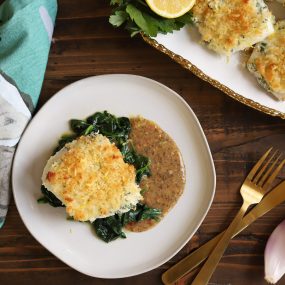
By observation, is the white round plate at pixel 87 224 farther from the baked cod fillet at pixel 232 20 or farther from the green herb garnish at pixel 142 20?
the baked cod fillet at pixel 232 20

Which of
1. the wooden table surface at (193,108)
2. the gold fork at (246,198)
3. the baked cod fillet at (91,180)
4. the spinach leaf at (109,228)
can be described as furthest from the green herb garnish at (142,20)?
the spinach leaf at (109,228)

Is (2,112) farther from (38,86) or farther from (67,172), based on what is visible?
(67,172)

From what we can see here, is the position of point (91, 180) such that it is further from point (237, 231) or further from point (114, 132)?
point (237, 231)

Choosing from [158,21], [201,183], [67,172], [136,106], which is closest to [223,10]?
[158,21]

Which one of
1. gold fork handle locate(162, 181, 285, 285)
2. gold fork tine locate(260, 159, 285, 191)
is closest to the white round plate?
gold fork handle locate(162, 181, 285, 285)

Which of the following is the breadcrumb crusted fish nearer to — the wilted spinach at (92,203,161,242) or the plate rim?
the plate rim

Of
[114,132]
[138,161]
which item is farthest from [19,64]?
[138,161]
